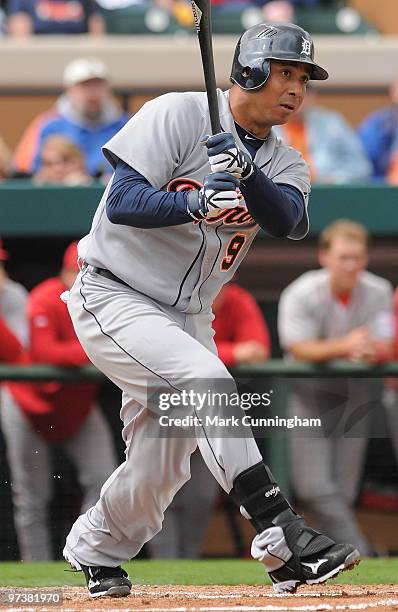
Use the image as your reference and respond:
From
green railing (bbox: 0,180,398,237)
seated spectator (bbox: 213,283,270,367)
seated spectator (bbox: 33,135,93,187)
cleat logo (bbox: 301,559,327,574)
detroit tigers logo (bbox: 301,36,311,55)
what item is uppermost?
detroit tigers logo (bbox: 301,36,311,55)

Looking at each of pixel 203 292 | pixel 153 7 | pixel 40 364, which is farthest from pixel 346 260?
pixel 153 7

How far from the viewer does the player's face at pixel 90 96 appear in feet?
23.6

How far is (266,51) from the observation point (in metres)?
3.66

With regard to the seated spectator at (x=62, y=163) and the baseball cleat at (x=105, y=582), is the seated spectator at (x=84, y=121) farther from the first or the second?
the baseball cleat at (x=105, y=582)

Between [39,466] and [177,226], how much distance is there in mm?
2343

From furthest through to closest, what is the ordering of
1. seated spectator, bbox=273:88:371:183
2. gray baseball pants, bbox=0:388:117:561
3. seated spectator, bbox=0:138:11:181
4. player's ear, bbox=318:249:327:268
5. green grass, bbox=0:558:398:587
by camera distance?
seated spectator, bbox=273:88:371:183, seated spectator, bbox=0:138:11:181, player's ear, bbox=318:249:327:268, gray baseball pants, bbox=0:388:117:561, green grass, bbox=0:558:398:587

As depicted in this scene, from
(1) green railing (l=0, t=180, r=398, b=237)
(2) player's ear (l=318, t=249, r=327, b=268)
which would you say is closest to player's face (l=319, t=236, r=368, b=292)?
(2) player's ear (l=318, t=249, r=327, b=268)

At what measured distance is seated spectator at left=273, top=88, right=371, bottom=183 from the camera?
24.1 feet

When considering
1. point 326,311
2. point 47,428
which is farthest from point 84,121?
point 47,428

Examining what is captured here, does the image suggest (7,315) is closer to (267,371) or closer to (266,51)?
(267,371)

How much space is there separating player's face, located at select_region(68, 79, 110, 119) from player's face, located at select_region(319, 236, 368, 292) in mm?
1806

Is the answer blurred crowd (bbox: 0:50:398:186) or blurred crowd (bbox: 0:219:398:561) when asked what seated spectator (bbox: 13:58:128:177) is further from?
blurred crowd (bbox: 0:219:398:561)

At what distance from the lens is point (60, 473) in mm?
5801

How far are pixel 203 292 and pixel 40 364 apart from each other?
7.63ft
